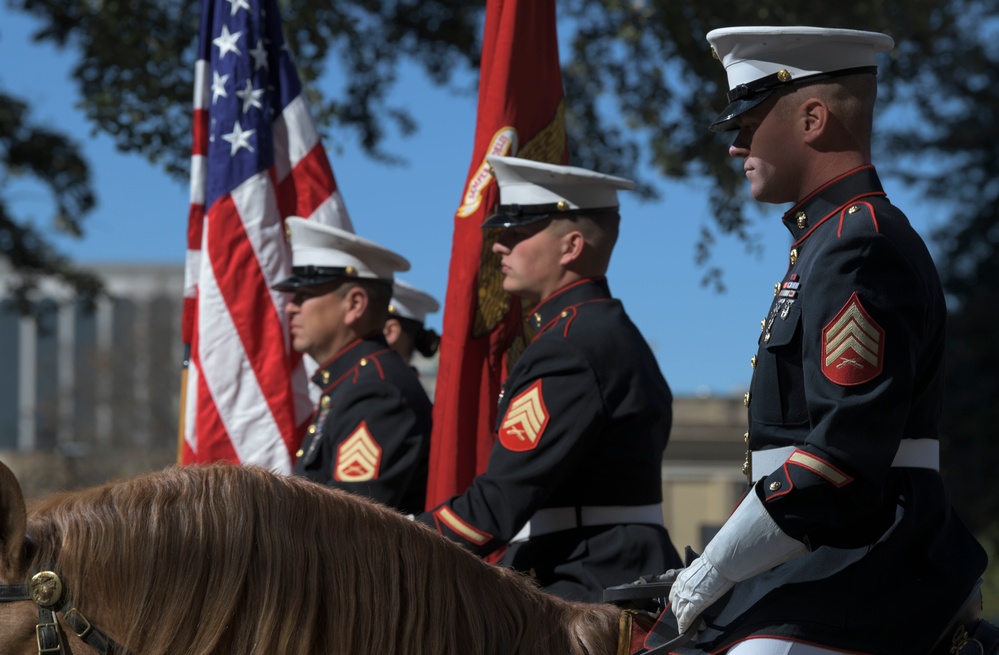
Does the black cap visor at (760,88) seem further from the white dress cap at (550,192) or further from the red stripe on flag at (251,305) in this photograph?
the red stripe on flag at (251,305)

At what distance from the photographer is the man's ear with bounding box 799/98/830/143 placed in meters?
2.70

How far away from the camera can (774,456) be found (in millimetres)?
2611

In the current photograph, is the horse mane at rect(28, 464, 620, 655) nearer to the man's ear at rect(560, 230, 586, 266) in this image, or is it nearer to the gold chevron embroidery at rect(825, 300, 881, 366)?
the gold chevron embroidery at rect(825, 300, 881, 366)

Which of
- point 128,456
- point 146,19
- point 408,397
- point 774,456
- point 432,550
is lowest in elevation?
point 128,456

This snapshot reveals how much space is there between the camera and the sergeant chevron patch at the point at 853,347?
241cm

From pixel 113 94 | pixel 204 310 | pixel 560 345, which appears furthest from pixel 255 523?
pixel 113 94

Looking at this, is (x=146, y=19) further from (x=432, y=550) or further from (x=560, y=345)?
(x=432, y=550)

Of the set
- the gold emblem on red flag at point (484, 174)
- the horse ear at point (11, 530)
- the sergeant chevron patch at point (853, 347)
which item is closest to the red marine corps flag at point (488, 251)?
the gold emblem on red flag at point (484, 174)

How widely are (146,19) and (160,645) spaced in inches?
282

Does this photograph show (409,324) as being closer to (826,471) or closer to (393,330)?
(393,330)

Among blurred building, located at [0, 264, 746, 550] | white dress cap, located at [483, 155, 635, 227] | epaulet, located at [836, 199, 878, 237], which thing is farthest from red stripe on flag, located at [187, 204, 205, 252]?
blurred building, located at [0, 264, 746, 550]

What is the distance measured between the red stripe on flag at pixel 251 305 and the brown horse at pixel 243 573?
3818 mm

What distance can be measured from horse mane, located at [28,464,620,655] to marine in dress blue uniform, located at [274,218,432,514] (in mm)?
2244

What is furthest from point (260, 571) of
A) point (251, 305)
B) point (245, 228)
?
point (245, 228)
